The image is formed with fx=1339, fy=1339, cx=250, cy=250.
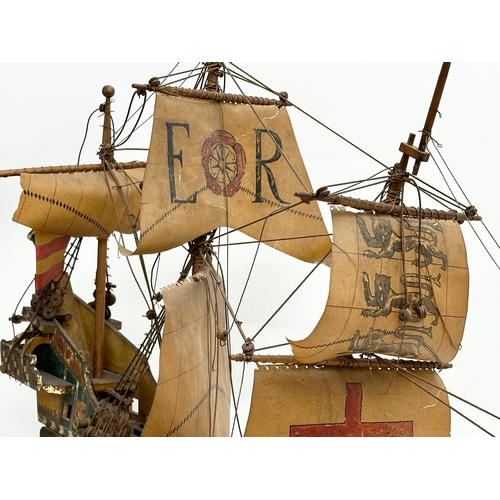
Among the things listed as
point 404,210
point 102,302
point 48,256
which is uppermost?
point 404,210

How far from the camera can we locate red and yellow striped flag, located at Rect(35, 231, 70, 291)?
22.8 feet

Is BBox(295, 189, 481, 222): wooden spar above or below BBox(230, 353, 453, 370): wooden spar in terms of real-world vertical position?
above

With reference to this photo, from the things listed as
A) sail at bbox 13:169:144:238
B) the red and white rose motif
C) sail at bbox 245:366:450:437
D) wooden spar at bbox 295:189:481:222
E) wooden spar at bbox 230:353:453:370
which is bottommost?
sail at bbox 245:366:450:437

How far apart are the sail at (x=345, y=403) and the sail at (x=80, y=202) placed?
1240 millimetres

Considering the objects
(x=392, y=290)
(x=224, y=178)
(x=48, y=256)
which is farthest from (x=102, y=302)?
(x=392, y=290)

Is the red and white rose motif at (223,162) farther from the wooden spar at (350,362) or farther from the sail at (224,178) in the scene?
the wooden spar at (350,362)

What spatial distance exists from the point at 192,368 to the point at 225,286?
0.88 m

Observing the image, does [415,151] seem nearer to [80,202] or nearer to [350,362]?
[350,362]

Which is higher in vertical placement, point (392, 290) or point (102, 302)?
point (102, 302)

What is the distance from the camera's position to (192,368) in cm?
654

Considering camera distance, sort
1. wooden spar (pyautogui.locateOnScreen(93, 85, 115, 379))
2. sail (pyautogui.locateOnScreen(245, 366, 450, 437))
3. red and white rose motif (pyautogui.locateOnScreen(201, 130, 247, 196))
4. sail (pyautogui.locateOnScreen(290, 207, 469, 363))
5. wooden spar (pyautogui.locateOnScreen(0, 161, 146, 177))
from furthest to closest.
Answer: wooden spar (pyautogui.locateOnScreen(93, 85, 115, 379)) → wooden spar (pyautogui.locateOnScreen(0, 161, 146, 177)) → red and white rose motif (pyautogui.locateOnScreen(201, 130, 247, 196)) → sail (pyautogui.locateOnScreen(245, 366, 450, 437)) → sail (pyautogui.locateOnScreen(290, 207, 469, 363))

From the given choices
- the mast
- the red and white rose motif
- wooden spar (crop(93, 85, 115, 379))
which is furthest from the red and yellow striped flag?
the mast

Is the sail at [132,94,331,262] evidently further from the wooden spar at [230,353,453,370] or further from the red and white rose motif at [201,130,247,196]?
the wooden spar at [230,353,453,370]

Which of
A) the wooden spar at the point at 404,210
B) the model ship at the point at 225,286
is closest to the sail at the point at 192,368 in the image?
Answer: the model ship at the point at 225,286
